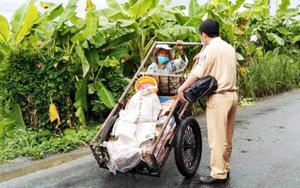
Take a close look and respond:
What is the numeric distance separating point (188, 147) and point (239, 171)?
791 millimetres

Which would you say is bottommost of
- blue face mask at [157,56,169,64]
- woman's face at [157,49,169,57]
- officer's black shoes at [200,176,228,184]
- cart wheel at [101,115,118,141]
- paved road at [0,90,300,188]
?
paved road at [0,90,300,188]

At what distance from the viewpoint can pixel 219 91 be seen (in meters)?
4.48

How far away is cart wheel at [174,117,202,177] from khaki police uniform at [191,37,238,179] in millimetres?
335

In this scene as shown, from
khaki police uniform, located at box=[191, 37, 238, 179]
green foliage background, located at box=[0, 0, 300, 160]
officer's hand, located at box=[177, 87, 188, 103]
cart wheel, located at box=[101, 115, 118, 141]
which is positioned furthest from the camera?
green foliage background, located at box=[0, 0, 300, 160]

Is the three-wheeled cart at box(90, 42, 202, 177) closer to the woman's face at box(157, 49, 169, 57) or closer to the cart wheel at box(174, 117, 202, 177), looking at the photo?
the cart wheel at box(174, 117, 202, 177)

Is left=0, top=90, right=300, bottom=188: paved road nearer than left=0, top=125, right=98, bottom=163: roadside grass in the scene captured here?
Yes

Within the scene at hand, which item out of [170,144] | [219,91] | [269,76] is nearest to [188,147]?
[170,144]

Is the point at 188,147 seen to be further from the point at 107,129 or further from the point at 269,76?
the point at 269,76

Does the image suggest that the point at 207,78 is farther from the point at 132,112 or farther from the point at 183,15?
the point at 183,15

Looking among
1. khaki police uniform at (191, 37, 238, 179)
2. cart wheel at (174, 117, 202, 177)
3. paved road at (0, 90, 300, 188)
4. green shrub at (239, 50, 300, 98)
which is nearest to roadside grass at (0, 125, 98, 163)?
paved road at (0, 90, 300, 188)

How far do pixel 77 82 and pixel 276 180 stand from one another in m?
3.83

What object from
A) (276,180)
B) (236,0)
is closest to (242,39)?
(236,0)

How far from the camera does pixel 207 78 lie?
4434 millimetres

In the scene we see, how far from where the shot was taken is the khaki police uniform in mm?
4426
